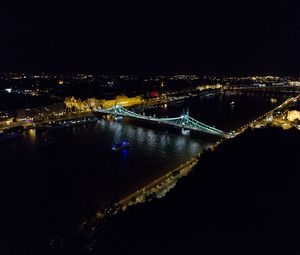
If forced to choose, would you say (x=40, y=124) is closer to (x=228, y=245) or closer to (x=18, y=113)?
(x=18, y=113)

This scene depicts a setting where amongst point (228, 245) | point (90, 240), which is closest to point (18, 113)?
point (90, 240)

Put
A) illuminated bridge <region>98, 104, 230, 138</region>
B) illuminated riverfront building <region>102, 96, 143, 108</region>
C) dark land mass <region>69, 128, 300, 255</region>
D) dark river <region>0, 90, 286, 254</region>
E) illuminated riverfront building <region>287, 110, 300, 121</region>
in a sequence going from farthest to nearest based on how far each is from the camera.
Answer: illuminated riverfront building <region>102, 96, 143, 108</region>, illuminated riverfront building <region>287, 110, 300, 121</region>, illuminated bridge <region>98, 104, 230, 138</region>, dark river <region>0, 90, 286, 254</region>, dark land mass <region>69, 128, 300, 255</region>

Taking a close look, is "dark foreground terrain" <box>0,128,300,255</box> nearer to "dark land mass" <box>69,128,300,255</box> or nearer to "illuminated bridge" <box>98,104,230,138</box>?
"dark land mass" <box>69,128,300,255</box>

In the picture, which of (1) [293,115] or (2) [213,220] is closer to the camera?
(2) [213,220]

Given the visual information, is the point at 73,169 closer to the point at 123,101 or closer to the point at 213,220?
the point at 213,220

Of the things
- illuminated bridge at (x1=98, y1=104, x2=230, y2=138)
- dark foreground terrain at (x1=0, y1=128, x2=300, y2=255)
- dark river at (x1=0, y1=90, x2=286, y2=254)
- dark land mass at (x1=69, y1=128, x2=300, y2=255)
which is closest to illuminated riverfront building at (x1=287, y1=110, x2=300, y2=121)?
dark river at (x1=0, y1=90, x2=286, y2=254)

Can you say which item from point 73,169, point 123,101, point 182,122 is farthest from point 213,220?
point 123,101

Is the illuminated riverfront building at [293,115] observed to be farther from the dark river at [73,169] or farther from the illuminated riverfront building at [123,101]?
the illuminated riverfront building at [123,101]
